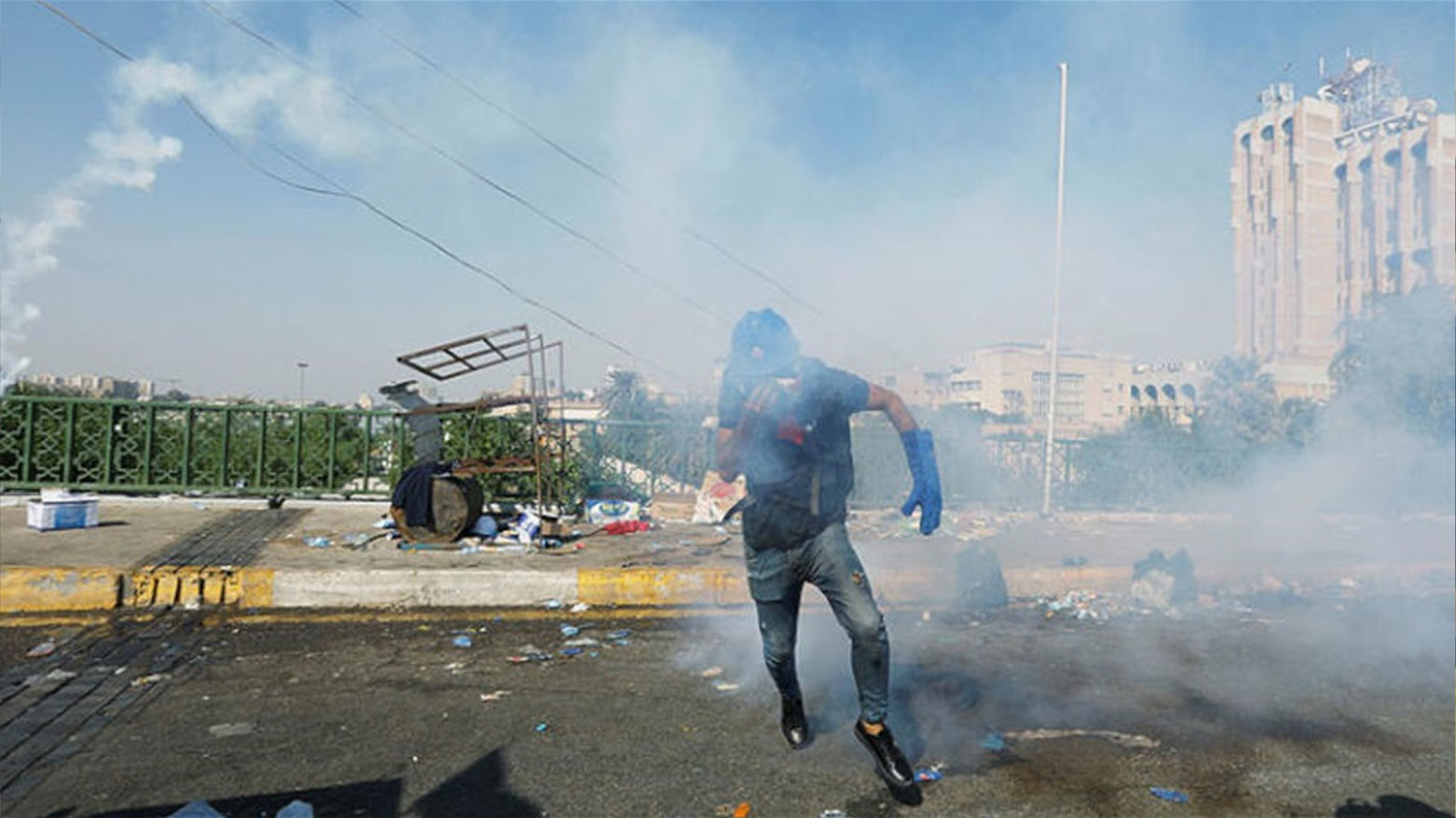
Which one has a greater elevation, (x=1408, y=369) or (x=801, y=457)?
(x=1408, y=369)

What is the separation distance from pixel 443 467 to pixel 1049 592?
538 cm

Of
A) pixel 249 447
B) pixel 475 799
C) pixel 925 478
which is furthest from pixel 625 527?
pixel 475 799

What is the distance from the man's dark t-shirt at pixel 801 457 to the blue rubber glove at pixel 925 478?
0.80 feet

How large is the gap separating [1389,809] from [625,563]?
496cm

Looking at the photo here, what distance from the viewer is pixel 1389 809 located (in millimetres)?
2760

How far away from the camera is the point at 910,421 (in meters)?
3.24

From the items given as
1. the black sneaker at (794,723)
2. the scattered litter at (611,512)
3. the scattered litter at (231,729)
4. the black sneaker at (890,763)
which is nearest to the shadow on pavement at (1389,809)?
the black sneaker at (890,763)

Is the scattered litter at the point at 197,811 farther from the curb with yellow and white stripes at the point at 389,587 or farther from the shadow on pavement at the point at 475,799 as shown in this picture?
the curb with yellow and white stripes at the point at 389,587

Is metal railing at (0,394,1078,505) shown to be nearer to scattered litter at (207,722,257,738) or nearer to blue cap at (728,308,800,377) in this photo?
scattered litter at (207,722,257,738)

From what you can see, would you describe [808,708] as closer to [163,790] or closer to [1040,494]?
[163,790]

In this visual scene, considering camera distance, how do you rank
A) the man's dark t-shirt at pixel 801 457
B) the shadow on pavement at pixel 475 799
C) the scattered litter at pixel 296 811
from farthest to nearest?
the man's dark t-shirt at pixel 801 457
the shadow on pavement at pixel 475 799
the scattered litter at pixel 296 811

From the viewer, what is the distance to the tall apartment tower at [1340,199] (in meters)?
10.1

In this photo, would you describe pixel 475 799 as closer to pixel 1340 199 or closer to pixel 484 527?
pixel 484 527

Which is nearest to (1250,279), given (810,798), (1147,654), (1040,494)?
(1040,494)
